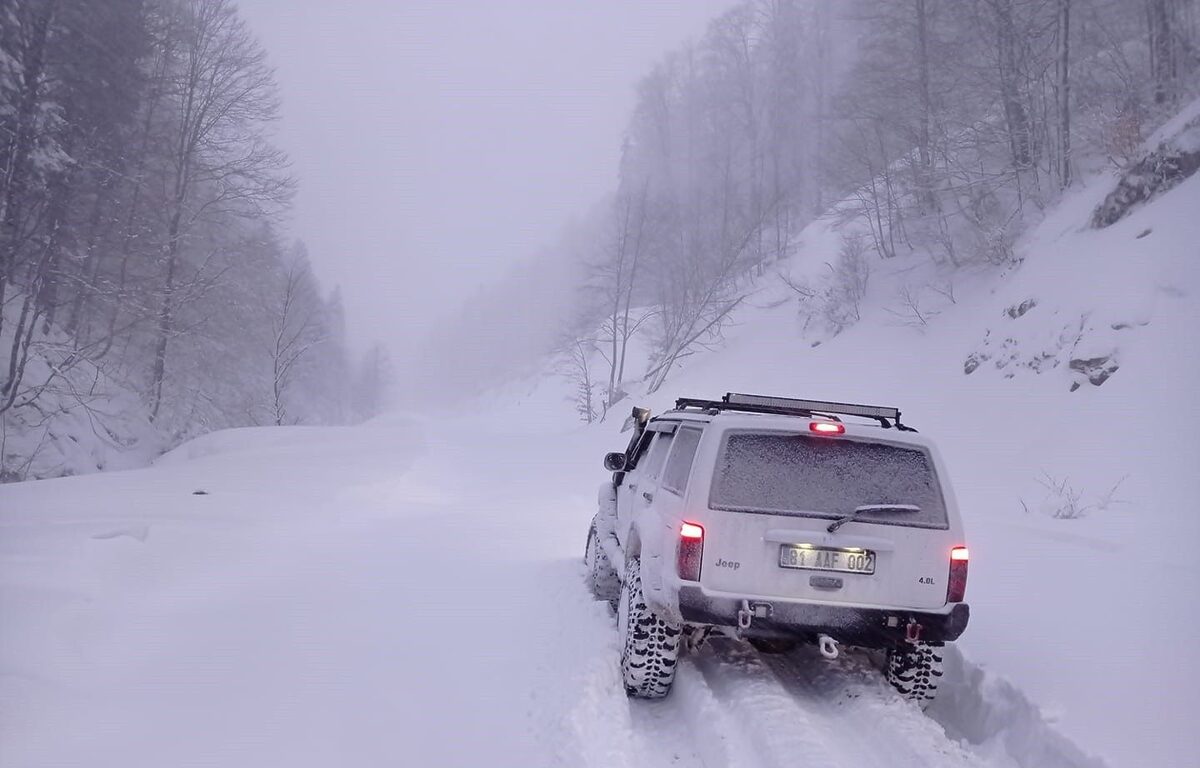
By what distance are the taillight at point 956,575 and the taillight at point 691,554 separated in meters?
1.57

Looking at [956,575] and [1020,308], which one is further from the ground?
[1020,308]

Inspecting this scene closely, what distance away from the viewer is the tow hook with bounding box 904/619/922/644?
437cm

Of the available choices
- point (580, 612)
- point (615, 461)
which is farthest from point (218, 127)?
point (580, 612)

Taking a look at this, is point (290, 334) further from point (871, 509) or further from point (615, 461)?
point (871, 509)

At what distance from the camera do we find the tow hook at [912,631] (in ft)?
14.3

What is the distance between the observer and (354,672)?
4.96 metres

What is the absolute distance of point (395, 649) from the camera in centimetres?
548

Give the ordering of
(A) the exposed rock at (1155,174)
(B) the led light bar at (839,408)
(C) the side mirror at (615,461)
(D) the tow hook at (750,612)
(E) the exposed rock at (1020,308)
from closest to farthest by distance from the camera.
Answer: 1. (D) the tow hook at (750,612)
2. (B) the led light bar at (839,408)
3. (C) the side mirror at (615,461)
4. (A) the exposed rock at (1155,174)
5. (E) the exposed rock at (1020,308)

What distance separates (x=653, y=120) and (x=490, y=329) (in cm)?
6303

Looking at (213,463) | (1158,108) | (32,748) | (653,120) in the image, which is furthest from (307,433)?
(653,120)

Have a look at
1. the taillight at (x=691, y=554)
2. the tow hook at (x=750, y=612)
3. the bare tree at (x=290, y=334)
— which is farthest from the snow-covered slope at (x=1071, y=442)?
the bare tree at (x=290, y=334)

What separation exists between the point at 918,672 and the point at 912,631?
1.66ft

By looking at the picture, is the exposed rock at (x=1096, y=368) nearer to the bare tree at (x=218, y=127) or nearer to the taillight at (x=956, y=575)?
the taillight at (x=956, y=575)

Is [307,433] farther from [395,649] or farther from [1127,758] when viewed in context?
[1127,758]
